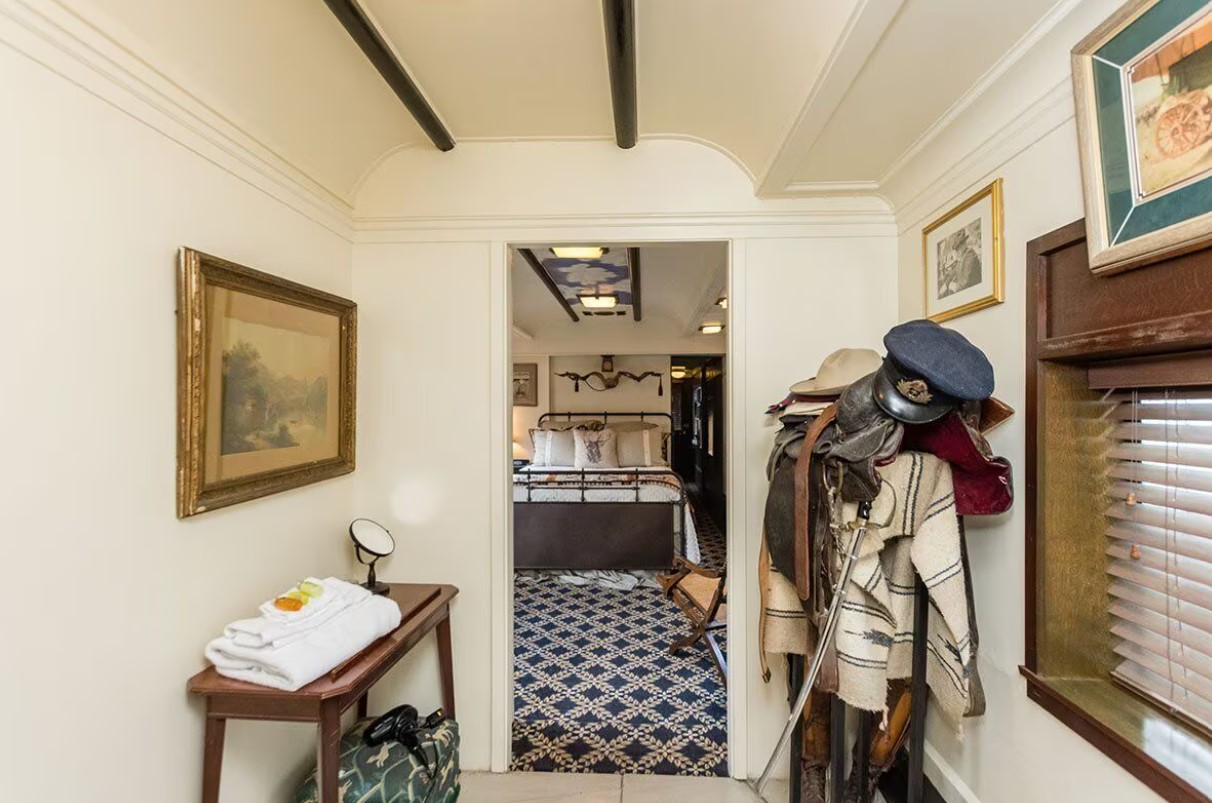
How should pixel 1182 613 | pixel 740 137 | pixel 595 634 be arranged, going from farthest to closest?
pixel 595 634 < pixel 740 137 < pixel 1182 613

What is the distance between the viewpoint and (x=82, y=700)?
3.37 ft

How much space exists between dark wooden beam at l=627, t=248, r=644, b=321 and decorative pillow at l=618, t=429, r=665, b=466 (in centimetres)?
145

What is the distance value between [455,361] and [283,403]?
67 cm

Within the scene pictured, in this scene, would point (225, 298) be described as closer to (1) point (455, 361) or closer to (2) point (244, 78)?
(2) point (244, 78)

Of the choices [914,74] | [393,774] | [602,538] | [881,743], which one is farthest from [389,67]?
[602,538]

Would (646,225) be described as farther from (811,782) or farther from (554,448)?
(554,448)

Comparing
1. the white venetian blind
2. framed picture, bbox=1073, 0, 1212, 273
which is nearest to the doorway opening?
framed picture, bbox=1073, 0, 1212, 273

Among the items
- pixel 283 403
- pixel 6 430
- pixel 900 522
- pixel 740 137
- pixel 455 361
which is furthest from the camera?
pixel 455 361

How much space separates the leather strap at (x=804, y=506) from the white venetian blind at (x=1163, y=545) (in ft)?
2.04

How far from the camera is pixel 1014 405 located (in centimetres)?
134

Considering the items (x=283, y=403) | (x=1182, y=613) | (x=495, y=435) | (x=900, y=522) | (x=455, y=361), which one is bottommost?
(x=1182, y=613)

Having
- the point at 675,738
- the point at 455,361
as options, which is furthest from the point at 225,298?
the point at 675,738

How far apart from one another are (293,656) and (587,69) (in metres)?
1.92

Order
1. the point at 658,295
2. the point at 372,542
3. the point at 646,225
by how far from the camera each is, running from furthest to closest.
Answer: the point at 658,295
the point at 646,225
the point at 372,542
